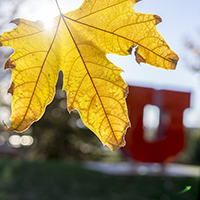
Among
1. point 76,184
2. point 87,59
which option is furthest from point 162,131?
point 87,59

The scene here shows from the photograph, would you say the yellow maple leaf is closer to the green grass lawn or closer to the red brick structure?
the green grass lawn

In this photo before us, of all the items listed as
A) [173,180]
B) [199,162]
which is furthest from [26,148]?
[199,162]

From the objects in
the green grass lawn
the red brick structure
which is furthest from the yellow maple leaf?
the red brick structure

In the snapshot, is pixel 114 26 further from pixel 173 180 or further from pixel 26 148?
pixel 26 148

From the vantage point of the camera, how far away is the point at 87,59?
47 cm

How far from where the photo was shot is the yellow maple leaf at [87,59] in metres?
0.43

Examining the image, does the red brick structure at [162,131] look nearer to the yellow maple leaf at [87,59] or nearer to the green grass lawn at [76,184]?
the green grass lawn at [76,184]

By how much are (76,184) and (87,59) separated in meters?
6.59

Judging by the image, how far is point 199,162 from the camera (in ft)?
35.7

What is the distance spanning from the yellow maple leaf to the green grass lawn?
207 inches

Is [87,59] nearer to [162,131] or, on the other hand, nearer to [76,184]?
[76,184]

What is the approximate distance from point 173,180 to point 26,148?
241 inches

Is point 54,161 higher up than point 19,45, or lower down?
lower down

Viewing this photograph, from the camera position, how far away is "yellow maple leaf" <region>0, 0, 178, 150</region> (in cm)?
43
